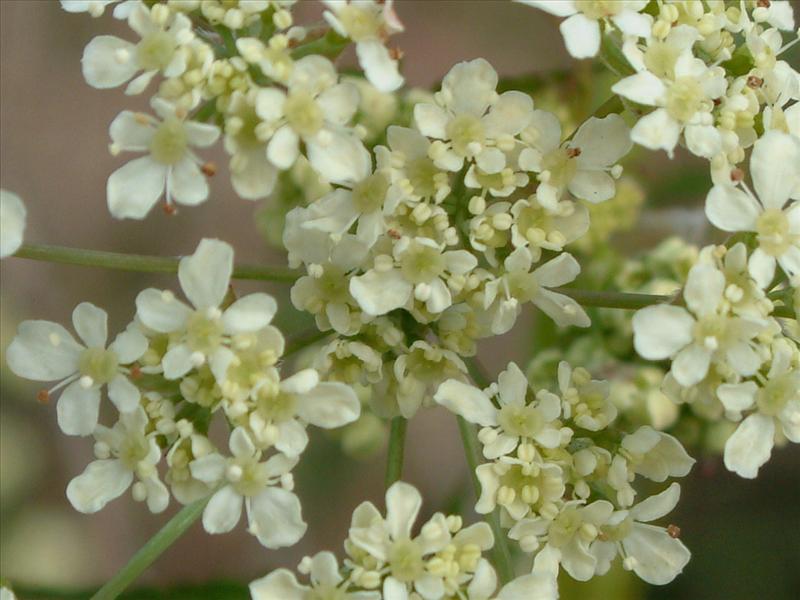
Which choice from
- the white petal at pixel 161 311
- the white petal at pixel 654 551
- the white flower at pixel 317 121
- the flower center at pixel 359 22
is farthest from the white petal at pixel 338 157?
the white petal at pixel 654 551

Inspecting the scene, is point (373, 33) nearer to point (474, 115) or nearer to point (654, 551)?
point (474, 115)

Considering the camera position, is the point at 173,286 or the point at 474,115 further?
the point at 173,286

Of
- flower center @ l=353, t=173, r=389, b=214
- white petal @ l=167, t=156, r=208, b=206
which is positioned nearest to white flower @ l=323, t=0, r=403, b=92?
flower center @ l=353, t=173, r=389, b=214

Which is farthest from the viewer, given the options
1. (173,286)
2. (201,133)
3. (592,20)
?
(173,286)

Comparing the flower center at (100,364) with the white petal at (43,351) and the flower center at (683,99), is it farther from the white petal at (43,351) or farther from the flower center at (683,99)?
the flower center at (683,99)

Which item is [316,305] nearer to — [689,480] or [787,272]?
[787,272]

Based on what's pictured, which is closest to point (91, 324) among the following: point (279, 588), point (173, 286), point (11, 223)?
point (11, 223)
